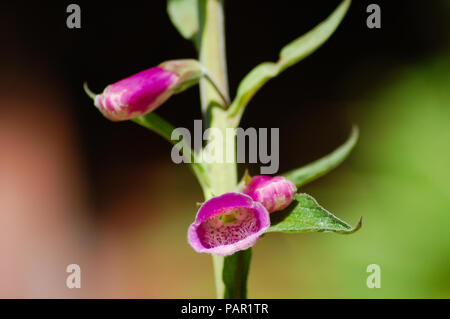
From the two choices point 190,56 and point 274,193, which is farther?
point 190,56

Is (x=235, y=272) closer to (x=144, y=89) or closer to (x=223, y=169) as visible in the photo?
(x=223, y=169)

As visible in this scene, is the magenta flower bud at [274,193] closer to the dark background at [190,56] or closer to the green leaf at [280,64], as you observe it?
the green leaf at [280,64]

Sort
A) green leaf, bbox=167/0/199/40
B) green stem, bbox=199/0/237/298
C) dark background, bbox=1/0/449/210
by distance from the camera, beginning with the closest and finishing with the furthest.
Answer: green stem, bbox=199/0/237/298
green leaf, bbox=167/0/199/40
dark background, bbox=1/0/449/210

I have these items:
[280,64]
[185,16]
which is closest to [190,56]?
[185,16]

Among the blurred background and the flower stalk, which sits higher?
the blurred background

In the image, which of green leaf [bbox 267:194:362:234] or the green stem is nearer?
green leaf [bbox 267:194:362:234]

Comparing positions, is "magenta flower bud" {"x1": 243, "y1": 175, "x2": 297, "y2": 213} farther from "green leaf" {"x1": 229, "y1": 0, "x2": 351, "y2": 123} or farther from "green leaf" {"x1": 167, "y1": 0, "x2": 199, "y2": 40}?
"green leaf" {"x1": 167, "y1": 0, "x2": 199, "y2": 40}

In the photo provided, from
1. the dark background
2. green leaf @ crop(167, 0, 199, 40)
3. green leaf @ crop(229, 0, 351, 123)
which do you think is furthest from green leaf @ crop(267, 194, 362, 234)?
the dark background

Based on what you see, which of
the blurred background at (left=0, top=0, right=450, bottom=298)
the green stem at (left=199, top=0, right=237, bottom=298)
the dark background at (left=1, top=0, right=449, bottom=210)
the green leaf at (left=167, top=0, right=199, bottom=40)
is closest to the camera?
the green stem at (left=199, top=0, right=237, bottom=298)
